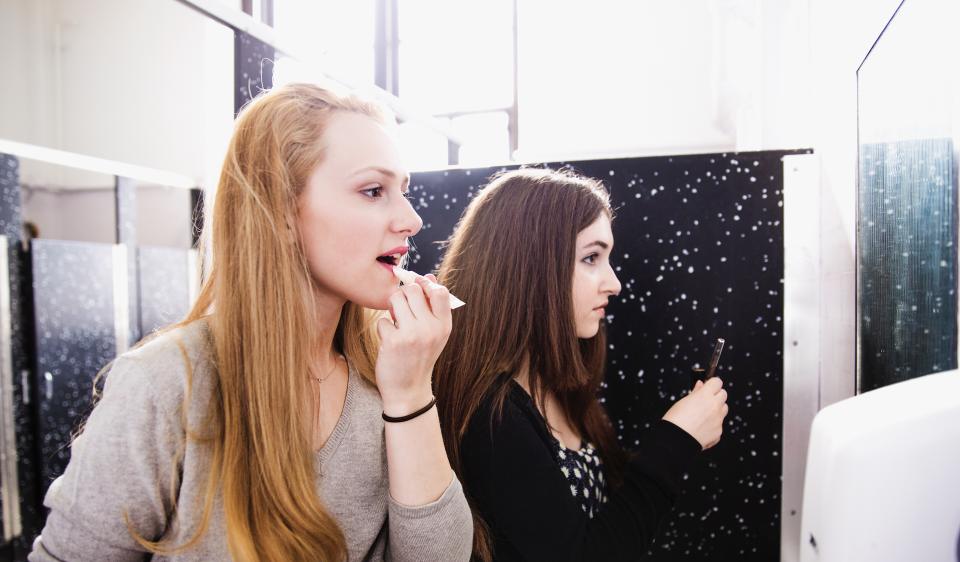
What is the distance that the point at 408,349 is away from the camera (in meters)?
0.73

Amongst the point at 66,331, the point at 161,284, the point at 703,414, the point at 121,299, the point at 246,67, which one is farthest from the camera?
the point at 161,284

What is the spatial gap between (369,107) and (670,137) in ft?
8.09

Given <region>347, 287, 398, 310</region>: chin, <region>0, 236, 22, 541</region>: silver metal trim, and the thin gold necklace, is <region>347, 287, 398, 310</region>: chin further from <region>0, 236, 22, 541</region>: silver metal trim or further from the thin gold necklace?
<region>0, 236, 22, 541</region>: silver metal trim

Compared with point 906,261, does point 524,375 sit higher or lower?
lower

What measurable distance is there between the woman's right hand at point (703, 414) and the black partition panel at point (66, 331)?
1.97m

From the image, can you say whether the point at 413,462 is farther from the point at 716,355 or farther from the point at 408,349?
the point at 716,355

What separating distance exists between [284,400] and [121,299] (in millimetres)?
2199

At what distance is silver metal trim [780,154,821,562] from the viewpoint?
45.3 inches

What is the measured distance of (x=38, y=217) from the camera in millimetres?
3791

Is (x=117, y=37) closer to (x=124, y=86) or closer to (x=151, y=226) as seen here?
(x=124, y=86)

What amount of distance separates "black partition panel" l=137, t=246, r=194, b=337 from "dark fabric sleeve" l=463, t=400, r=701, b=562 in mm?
2090

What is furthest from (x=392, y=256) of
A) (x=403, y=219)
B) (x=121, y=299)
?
(x=121, y=299)

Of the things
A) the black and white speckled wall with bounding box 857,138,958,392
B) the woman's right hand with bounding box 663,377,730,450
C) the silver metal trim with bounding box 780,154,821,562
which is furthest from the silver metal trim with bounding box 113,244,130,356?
the black and white speckled wall with bounding box 857,138,958,392

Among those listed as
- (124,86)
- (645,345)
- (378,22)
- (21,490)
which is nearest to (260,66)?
(645,345)
